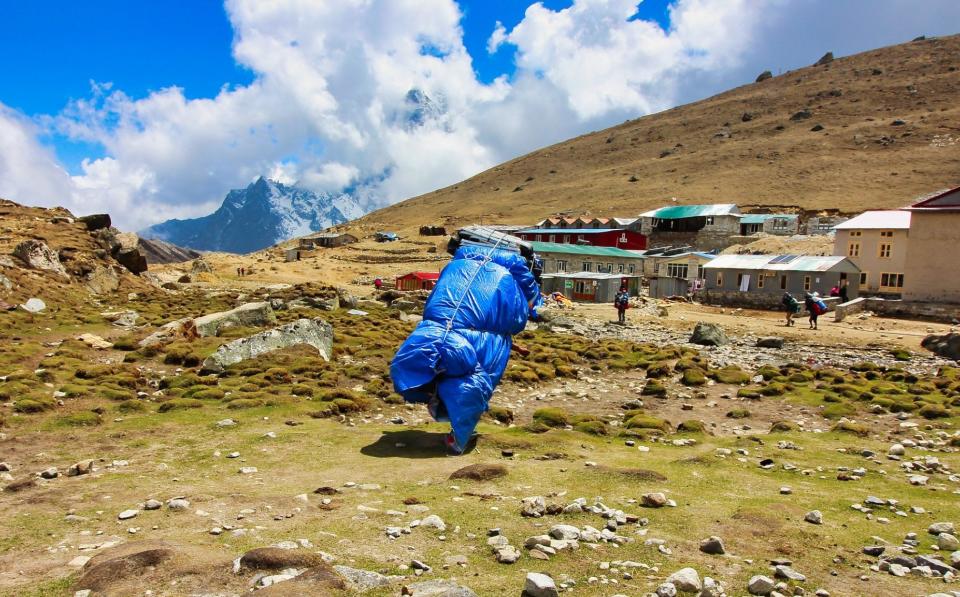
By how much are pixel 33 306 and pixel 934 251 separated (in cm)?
6348

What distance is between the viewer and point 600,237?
106 meters

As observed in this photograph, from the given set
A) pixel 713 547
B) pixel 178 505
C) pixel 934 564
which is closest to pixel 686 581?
pixel 713 547

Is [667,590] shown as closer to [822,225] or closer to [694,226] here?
[822,225]

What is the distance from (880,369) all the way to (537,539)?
91.7ft

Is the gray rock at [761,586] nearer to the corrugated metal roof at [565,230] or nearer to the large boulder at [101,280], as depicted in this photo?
the large boulder at [101,280]

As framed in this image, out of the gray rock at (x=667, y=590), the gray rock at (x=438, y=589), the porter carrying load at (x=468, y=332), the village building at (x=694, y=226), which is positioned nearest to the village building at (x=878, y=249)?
the village building at (x=694, y=226)

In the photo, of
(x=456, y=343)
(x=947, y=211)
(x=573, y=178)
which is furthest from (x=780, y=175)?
(x=456, y=343)

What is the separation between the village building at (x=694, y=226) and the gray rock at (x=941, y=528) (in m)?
94.5

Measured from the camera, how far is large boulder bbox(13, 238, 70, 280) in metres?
43.7

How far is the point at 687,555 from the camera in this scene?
8.02m

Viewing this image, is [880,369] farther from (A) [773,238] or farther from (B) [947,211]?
(A) [773,238]

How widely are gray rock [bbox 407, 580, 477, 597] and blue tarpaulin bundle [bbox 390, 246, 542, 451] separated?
6.67 m

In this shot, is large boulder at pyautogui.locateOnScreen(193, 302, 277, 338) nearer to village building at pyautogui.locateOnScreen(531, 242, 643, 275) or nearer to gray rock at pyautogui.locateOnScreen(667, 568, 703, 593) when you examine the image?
gray rock at pyautogui.locateOnScreen(667, 568, 703, 593)

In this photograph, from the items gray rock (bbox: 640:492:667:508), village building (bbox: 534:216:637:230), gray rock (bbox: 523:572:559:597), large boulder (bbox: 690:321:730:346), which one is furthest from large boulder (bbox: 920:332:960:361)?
village building (bbox: 534:216:637:230)
